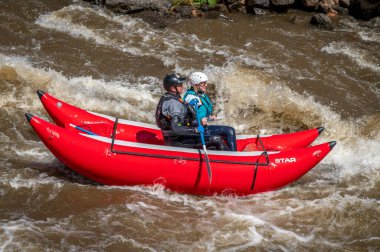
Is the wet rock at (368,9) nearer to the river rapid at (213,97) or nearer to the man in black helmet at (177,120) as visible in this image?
the river rapid at (213,97)

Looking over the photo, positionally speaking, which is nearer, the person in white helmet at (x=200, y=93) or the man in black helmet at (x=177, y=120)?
the man in black helmet at (x=177, y=120)

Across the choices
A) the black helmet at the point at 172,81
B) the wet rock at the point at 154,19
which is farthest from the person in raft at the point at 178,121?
the wet rock at the point at 154,19

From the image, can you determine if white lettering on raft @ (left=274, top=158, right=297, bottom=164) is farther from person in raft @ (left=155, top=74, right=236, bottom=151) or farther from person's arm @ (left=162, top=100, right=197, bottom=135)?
person's arm @ (left=162, top=100, right=197, bottom=135)

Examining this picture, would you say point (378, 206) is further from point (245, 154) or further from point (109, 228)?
point (109, 228)

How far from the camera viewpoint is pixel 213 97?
901cm

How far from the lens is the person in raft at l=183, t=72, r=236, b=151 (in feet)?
20.7

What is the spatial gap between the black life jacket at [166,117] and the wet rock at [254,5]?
666 cm

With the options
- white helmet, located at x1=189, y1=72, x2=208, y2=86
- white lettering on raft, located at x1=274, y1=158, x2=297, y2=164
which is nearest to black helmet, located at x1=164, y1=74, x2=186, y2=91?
white helmet, located at x1=189, y1=72, x2=208, y2=86

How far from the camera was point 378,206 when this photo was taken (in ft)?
20.4

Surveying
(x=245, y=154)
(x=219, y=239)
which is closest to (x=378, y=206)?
(x=245, y=154)

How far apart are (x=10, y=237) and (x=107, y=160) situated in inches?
54.8

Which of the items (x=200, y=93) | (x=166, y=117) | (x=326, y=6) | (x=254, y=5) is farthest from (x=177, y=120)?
(x=326, y=6)

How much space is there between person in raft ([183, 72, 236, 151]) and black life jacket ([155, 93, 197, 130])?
16cm

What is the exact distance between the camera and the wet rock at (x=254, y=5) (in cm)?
1222
